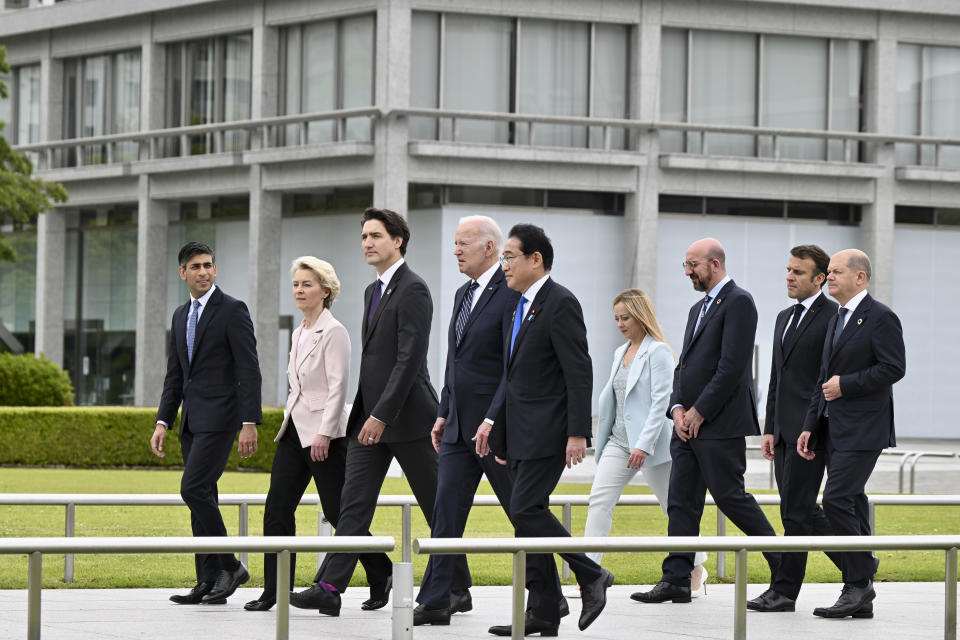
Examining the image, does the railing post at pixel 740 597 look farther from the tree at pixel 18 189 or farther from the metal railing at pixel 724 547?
the tree at pixel 18 189

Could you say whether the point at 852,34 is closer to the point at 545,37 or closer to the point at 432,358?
the point at 545,37

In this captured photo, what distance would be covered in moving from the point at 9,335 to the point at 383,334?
115ft

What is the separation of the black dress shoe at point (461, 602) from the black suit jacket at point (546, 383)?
0.97 m

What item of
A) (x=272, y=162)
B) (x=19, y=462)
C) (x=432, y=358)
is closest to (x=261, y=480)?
(x=19, y=462)

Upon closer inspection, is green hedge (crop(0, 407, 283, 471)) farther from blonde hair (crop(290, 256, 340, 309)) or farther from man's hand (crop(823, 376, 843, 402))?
man's hand (crop(823, 376, 843, 402))

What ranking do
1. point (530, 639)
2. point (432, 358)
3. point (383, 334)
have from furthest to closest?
point (432, 358), point (383, 334), point (530, 639)

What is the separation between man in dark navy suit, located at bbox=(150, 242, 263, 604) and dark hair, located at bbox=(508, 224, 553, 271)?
202cm

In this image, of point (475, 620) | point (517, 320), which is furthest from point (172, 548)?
point (517, 320)

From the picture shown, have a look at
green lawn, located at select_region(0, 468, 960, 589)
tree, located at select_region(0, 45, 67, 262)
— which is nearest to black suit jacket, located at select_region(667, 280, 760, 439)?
green lawn, located at select_region(0, 468, 960, 589)

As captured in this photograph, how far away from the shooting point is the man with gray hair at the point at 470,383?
8781 mm

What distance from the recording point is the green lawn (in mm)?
7902

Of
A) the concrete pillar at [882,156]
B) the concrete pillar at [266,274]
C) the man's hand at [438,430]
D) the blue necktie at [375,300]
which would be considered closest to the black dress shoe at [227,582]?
the man's hand at [438,430]

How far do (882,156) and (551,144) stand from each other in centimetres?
790

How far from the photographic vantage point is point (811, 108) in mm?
36375
